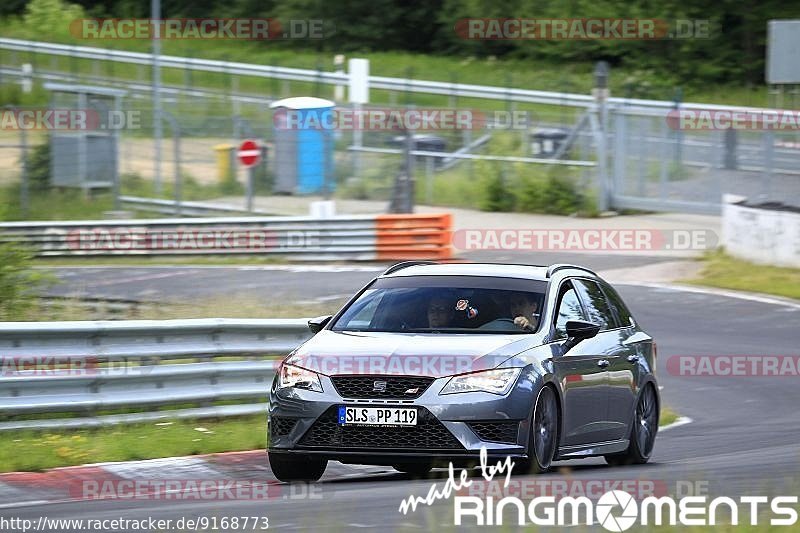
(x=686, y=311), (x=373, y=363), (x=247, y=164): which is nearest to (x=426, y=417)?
(x=373, y=363)

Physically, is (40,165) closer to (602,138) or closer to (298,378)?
(602,138)

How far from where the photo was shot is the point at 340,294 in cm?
2312

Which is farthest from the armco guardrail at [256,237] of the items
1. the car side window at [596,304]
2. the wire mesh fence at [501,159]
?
the car side window at [596,304]

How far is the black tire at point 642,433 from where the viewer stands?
442 inches

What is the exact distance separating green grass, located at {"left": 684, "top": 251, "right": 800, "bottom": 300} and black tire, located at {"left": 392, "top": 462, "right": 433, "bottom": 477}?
46.9ft

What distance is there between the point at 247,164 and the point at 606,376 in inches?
800

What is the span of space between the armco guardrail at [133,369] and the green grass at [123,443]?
83 millimetres

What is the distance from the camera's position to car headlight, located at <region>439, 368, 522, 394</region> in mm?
9211

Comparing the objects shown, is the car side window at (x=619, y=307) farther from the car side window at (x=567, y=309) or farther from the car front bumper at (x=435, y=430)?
the car front bumper at (x=435, y=430)

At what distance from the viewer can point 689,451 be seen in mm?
12117

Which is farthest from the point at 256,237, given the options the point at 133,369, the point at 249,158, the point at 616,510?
the point at 616,510

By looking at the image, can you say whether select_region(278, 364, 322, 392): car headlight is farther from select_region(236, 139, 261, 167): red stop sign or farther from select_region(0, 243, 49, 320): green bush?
select_region(236, 139, 261, 167): red stop sign

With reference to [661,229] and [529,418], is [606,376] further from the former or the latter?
[661,229]

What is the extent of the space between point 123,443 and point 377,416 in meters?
2.72
